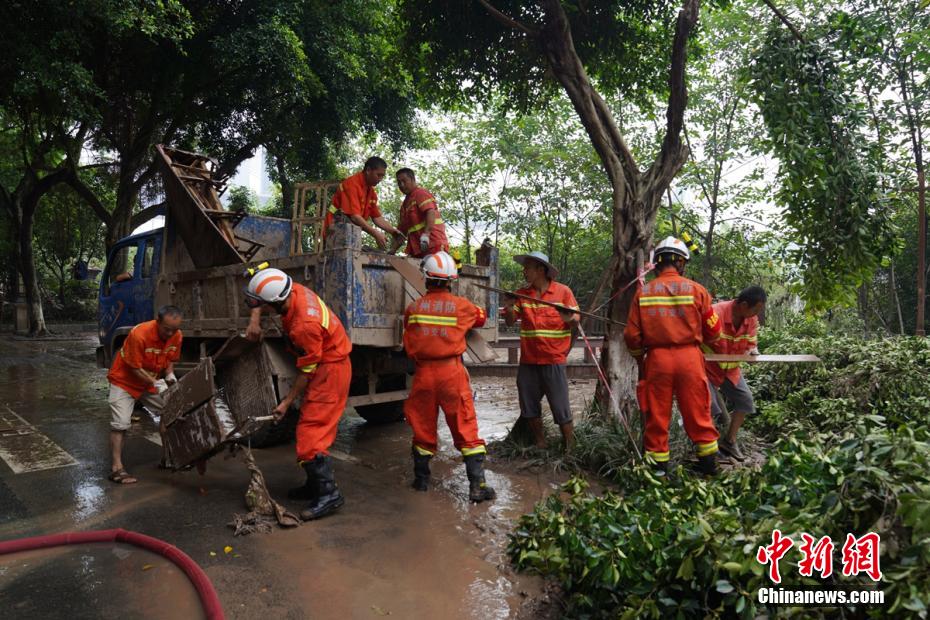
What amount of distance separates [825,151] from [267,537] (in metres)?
4.99

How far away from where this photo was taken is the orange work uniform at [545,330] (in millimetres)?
4551

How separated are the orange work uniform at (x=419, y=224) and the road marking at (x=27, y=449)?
341 centimetres

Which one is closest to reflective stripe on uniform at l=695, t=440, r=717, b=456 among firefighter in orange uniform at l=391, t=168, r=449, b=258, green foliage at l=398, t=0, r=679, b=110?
firefighter in orange uniform at l=391, t=168, r=449, b=258

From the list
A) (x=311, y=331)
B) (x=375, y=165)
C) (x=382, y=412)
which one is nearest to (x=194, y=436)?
(x=311, y=331)

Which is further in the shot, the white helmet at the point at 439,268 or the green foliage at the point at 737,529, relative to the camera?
the white helmet at the point at 439,268

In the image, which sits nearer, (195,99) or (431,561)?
(431,561)

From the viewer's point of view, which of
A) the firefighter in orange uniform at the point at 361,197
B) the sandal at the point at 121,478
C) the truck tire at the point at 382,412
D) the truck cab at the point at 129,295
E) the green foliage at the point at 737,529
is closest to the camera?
the green foliage at the point at 737,529

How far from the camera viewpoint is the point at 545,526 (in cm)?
294

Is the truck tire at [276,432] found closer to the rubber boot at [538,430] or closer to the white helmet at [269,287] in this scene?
the white helmet at [269,287]

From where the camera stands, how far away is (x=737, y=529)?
2205mm

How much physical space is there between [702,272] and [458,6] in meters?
7.78

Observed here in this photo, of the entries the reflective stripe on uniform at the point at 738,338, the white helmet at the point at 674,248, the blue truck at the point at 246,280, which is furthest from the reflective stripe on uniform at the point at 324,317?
the reflective stripe on uniform at the point at 738,338

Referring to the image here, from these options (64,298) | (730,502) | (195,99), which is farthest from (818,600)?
(64,298)

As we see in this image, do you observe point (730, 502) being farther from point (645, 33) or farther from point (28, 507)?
point (645, 33)
